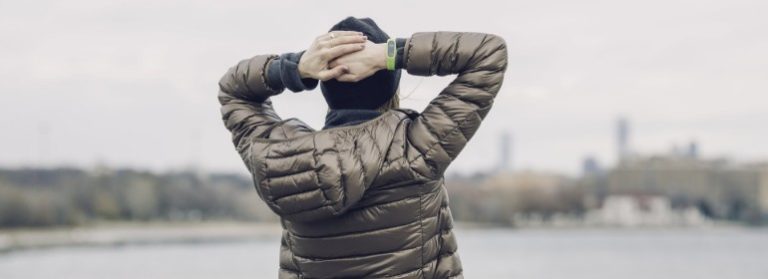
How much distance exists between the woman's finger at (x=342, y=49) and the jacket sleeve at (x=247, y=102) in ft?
0.64

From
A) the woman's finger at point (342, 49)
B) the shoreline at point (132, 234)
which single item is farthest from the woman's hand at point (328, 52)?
the shoreline at point (132, 234)

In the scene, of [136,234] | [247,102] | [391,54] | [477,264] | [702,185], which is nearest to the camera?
[391,54]

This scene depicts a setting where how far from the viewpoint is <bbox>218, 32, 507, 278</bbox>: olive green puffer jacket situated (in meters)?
2.25

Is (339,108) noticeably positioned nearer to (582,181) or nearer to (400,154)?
(400,154)

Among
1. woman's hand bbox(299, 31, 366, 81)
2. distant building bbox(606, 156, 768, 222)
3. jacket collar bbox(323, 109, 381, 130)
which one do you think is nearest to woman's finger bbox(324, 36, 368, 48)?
woman's hand bbox(299, 31, 366, 81)

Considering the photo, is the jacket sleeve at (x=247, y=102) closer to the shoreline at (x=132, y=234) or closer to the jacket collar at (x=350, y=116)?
the jacket collar at (x=350, y=116)

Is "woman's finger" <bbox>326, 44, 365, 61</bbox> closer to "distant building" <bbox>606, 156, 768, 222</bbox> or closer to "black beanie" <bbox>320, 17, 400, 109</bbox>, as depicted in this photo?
"black beanie" <bbox>320, 17, 400, 109</bbox>

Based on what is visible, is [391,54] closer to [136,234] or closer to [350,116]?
[350,116]

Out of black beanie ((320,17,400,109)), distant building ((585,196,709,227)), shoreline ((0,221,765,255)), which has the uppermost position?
black beanie ((320,17,400,109))

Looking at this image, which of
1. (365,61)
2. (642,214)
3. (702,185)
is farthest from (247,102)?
(642,214)

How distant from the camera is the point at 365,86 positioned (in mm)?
2387

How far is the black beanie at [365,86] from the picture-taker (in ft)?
7.83

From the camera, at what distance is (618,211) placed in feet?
399

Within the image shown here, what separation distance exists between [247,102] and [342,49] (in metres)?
0.33
